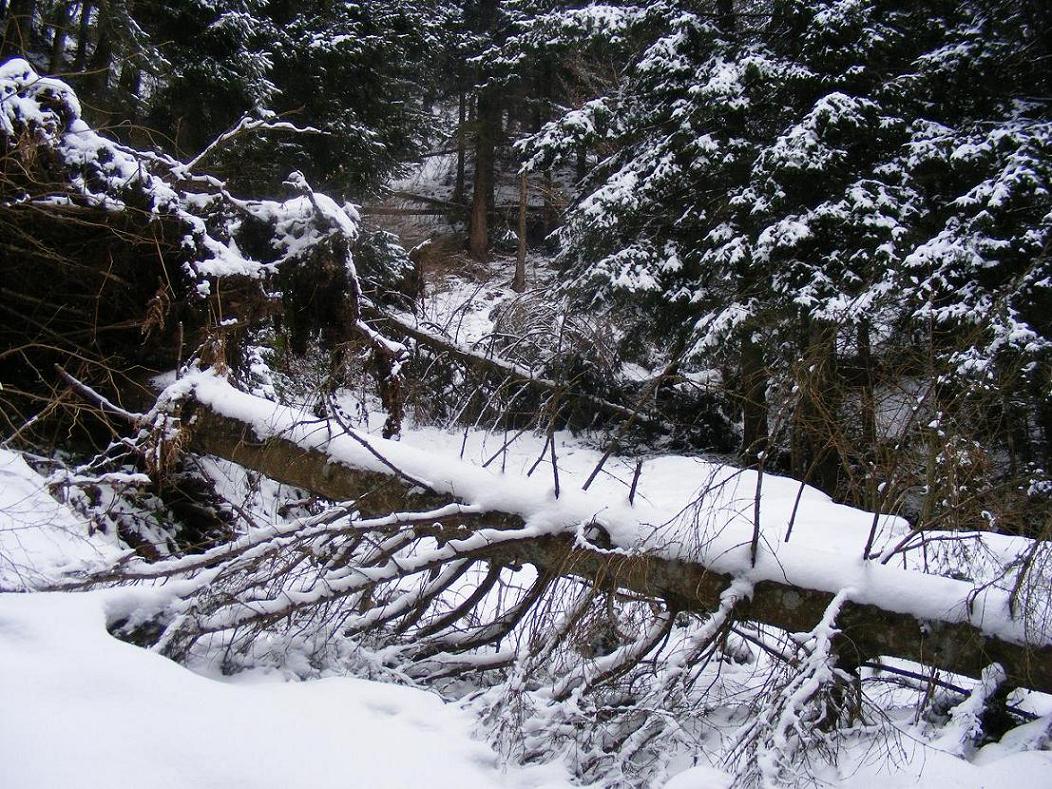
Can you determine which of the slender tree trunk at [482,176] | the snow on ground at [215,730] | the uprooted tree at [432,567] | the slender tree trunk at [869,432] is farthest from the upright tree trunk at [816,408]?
the slender tree trunk at [482,176]

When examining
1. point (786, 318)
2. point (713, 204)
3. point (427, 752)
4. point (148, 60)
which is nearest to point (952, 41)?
point (713, 204)

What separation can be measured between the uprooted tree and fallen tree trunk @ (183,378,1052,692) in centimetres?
1

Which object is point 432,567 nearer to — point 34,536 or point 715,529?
point 715,529

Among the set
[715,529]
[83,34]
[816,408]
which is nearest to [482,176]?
[83,34]

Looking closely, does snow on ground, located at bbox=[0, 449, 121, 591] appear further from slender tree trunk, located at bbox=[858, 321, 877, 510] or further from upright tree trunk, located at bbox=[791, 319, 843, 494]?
slender tree trunk, located at bbox=[858, 321, 877, 510]

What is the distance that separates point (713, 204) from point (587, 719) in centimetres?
954

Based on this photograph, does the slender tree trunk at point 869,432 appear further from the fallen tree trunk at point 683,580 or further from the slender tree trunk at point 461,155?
A: the slender tree trunk at point 461,155

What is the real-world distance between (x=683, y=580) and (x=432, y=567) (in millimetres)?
1247

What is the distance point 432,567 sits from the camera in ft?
11.9

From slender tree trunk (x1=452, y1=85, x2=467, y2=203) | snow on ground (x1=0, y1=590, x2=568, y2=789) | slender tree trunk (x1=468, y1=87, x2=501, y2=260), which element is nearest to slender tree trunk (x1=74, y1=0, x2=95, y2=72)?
snow on ground (x1=0, y1=590, x2=568, y2=789)

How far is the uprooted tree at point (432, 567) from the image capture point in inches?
117

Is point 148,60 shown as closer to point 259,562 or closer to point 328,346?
point 328,346

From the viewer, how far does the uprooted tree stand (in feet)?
9.78

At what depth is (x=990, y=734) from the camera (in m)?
3.08
